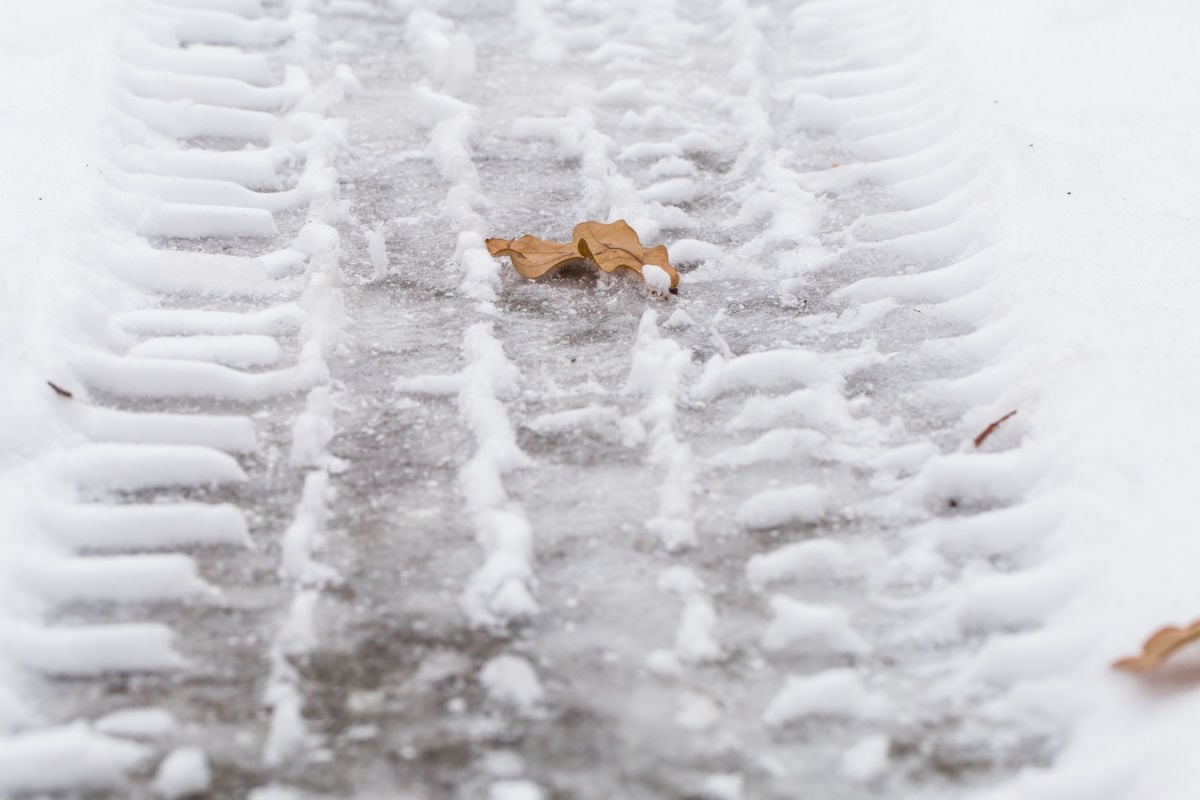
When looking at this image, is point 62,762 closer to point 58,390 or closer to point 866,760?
point 58,390

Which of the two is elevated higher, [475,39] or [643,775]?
[475,39]

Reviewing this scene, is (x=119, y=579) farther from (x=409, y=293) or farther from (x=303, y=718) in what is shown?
(x=409, y=293)

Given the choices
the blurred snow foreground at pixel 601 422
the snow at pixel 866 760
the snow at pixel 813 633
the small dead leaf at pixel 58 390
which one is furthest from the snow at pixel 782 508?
the small dead leaf at pixel 58 390

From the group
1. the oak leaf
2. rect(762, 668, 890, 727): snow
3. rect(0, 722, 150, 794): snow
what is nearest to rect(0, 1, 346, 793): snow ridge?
rect(0, 722, 150, 794): snow

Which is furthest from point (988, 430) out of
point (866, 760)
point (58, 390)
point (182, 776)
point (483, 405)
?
point (58, 390)

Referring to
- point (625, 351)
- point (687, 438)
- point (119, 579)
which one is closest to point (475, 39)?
point (625, 351)

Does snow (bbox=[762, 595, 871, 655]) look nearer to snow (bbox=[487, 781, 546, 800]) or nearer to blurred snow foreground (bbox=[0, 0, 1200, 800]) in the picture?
blurred snow foreground (bbox=[0, 0, 1200, 800])
